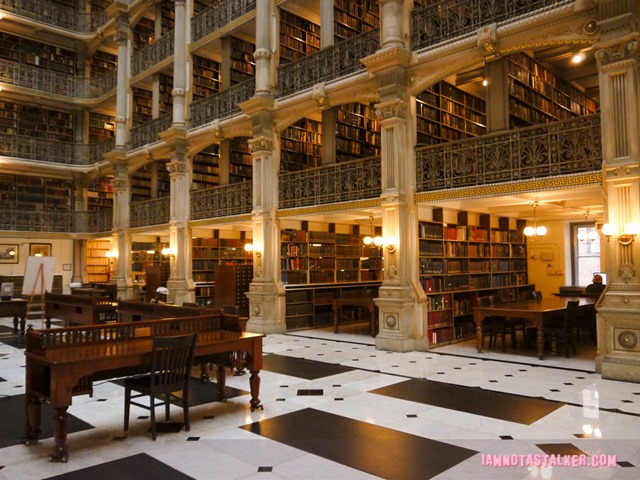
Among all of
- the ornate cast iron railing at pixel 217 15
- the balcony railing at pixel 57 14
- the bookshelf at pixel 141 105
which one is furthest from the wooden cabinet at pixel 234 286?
the balcony railing at pixel 57 14

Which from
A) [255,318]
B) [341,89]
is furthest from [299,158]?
[255,318]

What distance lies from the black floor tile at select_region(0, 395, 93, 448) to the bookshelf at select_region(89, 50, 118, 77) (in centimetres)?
1560

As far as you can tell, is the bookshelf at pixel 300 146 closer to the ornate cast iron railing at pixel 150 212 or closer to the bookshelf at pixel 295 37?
the bookshelf at pixel 295 37

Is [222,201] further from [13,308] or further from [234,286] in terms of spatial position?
[13,308]

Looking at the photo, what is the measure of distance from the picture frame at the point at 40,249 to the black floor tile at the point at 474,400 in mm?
14927

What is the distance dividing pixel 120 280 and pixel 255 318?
679cm

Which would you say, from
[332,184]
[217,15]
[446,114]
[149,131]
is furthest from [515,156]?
[149,131]

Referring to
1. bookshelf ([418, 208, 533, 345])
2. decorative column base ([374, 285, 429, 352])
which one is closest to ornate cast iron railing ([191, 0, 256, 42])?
bookshelf ([418, 208, 533, 345])

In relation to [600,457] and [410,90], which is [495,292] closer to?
[410,90]

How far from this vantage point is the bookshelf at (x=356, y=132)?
33.7 ft

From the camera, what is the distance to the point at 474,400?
5.17 m

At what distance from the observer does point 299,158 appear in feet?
38.5

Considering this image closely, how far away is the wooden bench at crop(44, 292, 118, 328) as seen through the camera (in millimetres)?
9656

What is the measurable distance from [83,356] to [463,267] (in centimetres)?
709
